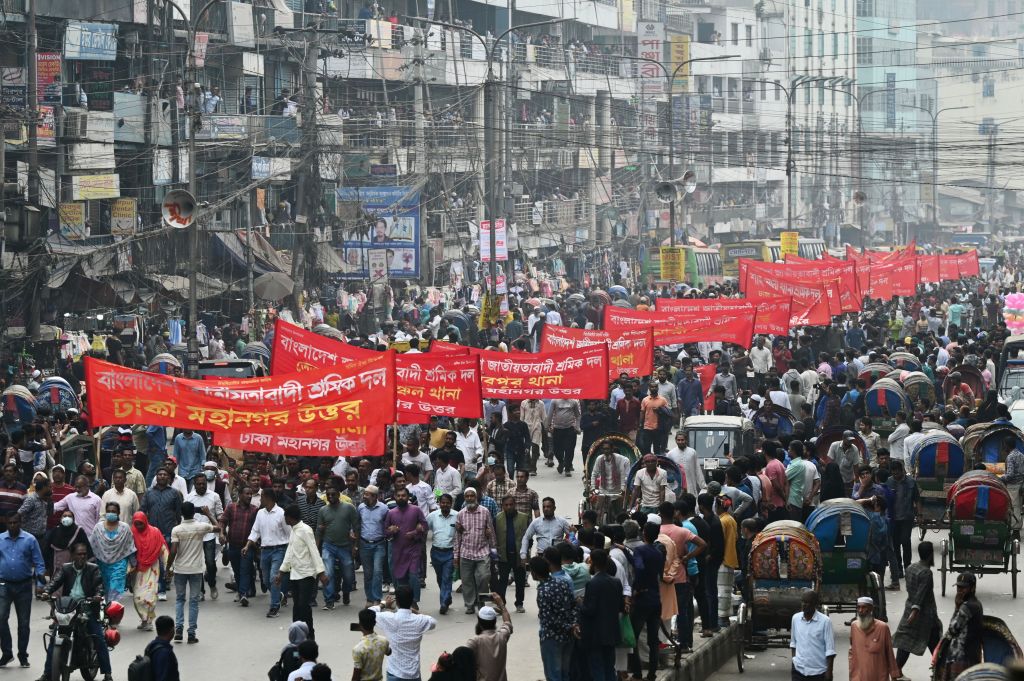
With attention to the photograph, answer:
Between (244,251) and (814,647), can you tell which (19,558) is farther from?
(244,251)

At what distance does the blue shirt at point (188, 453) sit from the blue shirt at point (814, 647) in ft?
24.9

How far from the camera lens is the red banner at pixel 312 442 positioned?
14.9 m

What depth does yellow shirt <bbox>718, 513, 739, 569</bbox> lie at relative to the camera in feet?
43.3

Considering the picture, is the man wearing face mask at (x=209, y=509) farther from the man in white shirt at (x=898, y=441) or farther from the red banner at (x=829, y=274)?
the red banner at (x=829, y=274)

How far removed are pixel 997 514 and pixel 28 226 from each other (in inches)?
652

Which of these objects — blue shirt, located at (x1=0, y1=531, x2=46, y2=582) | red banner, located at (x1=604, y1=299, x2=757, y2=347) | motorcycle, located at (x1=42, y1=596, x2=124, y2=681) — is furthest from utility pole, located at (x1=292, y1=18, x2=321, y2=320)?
motorcycle, located at (x1=42, y1=596, x2=124, y2=681)

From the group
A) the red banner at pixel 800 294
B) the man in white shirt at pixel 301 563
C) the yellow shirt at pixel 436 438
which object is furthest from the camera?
the red banner at pixel 800 294

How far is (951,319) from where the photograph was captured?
36531 mm

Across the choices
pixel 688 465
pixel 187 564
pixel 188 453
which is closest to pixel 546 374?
pixel 688 465

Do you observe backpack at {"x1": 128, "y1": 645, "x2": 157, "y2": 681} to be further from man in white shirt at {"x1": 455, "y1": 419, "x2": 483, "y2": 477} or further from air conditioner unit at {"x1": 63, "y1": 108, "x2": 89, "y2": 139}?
air conditioner unit at {"x1": 63, "y1": 108, "x2": 89, "y2": 139}

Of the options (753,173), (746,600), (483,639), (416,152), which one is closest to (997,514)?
(746,600)

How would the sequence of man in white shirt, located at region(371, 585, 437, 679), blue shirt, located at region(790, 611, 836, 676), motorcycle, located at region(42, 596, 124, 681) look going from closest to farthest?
man in white shirt, located at region(371, 585, 437, 679) → blue shirt, located at region(790, 611, 836, 676) → motorcycle, located at region(42, 596, 124, 681)

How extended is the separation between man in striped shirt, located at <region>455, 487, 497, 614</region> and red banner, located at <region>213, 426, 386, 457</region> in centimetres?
118

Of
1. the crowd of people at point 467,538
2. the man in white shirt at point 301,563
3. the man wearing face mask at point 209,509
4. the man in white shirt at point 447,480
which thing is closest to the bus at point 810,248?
the crowd of people at point 467,538
